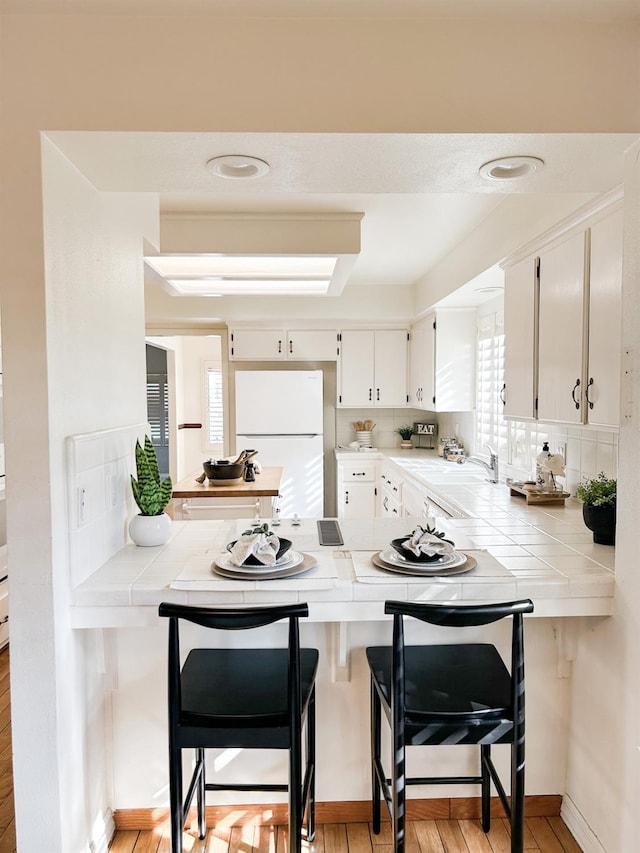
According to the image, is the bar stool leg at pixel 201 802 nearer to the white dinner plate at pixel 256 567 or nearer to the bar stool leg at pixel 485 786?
the white dinner plate at pixel 256 567

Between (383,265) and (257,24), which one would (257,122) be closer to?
(257,24)

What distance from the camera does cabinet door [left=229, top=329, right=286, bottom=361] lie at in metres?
5.07

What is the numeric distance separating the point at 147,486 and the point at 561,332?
1.75 meters

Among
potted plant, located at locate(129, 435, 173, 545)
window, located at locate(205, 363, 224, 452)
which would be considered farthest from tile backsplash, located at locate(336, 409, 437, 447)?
potted plant, located at locate(129, 435, 173, 545)

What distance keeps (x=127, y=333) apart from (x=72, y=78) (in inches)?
33.2

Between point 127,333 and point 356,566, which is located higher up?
point 127,333

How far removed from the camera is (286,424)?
5.05 meters

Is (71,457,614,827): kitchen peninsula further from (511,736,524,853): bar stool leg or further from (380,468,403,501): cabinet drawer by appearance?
(380,468,403,501): cabinet drawer

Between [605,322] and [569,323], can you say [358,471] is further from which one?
[605,322]

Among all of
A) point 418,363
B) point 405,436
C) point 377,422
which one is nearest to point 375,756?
point 418,363

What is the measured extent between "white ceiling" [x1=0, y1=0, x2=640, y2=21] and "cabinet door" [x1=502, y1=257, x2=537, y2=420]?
1.21m

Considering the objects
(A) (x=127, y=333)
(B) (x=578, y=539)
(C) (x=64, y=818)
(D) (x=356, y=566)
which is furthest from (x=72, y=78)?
(B) (x=578, y=539)

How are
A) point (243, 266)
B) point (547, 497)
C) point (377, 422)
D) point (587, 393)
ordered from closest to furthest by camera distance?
1. point (587, 393)
2. point (547, 497)
3. point (243, 266)
4. point (377, 422)

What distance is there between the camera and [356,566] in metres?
1.72
